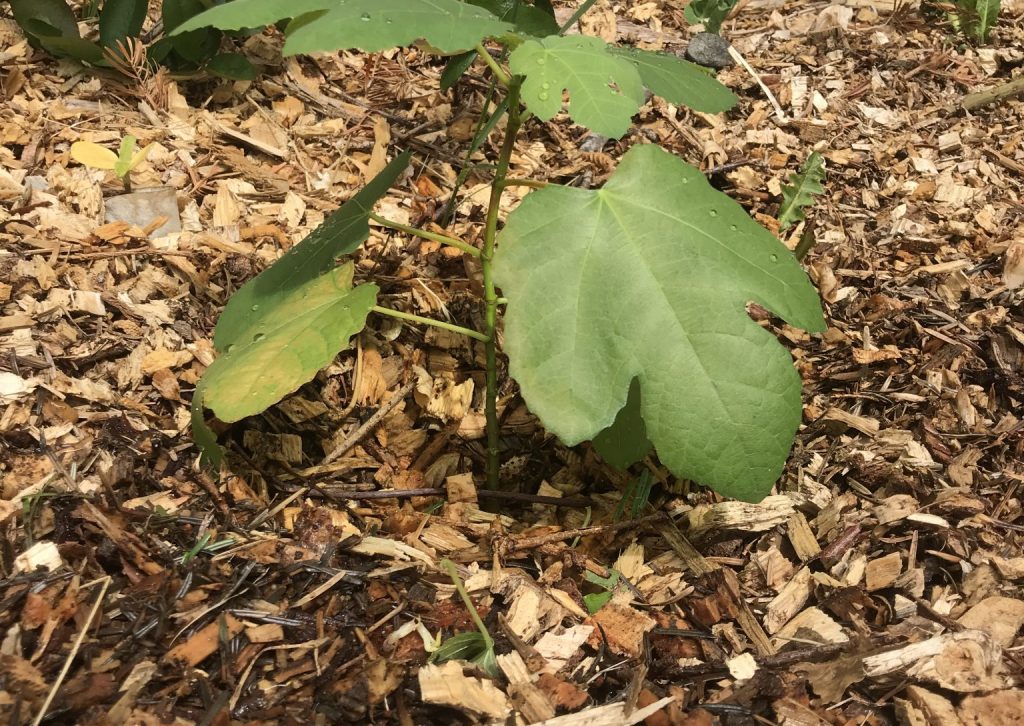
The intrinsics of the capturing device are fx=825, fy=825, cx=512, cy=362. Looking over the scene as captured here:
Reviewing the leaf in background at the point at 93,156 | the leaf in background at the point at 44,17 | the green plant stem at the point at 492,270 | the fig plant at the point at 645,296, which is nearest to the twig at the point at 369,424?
the green plant stem at the point at 492,270

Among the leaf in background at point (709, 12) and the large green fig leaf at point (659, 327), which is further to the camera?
the leaf in background at point (709, 12)

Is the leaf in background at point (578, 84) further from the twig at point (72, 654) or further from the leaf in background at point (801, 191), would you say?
the leaf in background at point (801, 191)

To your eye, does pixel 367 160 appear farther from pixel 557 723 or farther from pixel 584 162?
pixel 557 723

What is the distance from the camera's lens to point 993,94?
2955 millimetres

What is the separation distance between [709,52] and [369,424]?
6.47 ft

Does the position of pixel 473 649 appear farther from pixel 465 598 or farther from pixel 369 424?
pixel 369 424

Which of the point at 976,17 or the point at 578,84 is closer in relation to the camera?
the point at 578,84

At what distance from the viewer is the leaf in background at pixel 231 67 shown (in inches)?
108

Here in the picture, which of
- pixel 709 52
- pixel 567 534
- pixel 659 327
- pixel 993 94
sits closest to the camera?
pixel 659 327

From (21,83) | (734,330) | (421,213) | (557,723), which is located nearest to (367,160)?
(421,213)

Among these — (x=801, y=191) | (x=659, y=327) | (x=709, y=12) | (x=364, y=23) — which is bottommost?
(x=801, y=191)

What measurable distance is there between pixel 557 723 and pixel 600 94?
42.2 inches

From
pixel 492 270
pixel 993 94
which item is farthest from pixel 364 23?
pixel 993 94

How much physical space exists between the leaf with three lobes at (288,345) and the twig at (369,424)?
355 mm
